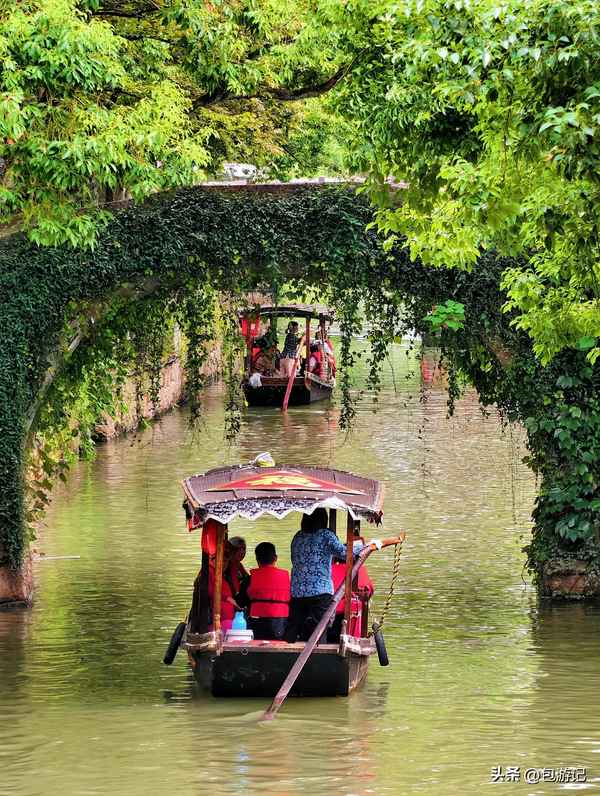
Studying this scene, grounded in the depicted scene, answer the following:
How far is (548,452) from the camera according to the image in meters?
17.0

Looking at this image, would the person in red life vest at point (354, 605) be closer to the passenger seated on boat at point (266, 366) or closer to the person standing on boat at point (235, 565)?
the person standing on boat at point (235, 565)

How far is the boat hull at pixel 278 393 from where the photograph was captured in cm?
3800

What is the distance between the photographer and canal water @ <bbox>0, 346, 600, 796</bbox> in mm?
11281

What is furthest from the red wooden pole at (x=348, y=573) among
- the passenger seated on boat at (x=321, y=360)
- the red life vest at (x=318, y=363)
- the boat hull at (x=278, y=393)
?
the red life vest at (x=318, y=363)

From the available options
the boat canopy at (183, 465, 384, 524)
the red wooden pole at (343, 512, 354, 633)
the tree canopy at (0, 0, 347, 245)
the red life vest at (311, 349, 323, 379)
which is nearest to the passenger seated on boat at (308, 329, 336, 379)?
the red life vest at (311, 349, 323, 379)

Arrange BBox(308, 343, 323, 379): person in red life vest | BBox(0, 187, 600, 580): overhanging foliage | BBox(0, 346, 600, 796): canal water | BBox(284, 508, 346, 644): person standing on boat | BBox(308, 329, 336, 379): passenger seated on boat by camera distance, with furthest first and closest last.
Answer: BBox(308, 329, 336, 379): passenger seated on boat, BBox(308, 343, 323, 379): person in red life vest, BBox(0, 187, 600, 580): overhanging foliage, BBox(284, 508, 346, 644): person standing on boat, BBox(0, 346, 600, 796): canal water

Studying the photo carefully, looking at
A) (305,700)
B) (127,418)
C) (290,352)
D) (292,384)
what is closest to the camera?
(305,700)

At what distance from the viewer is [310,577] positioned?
13.7 metres


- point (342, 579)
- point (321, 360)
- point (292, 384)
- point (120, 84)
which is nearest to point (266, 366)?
point (292, 384)

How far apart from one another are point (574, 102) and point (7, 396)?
27.7 feet

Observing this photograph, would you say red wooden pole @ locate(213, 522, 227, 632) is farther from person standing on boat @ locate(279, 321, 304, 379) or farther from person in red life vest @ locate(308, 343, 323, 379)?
person in red life vest @ locate(308, 343, 323, 379)

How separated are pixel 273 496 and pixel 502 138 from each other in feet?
12.0

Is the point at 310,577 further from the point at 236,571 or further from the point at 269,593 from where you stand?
the point at 236,571

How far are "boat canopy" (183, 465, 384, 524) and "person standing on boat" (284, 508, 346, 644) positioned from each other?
42cm
